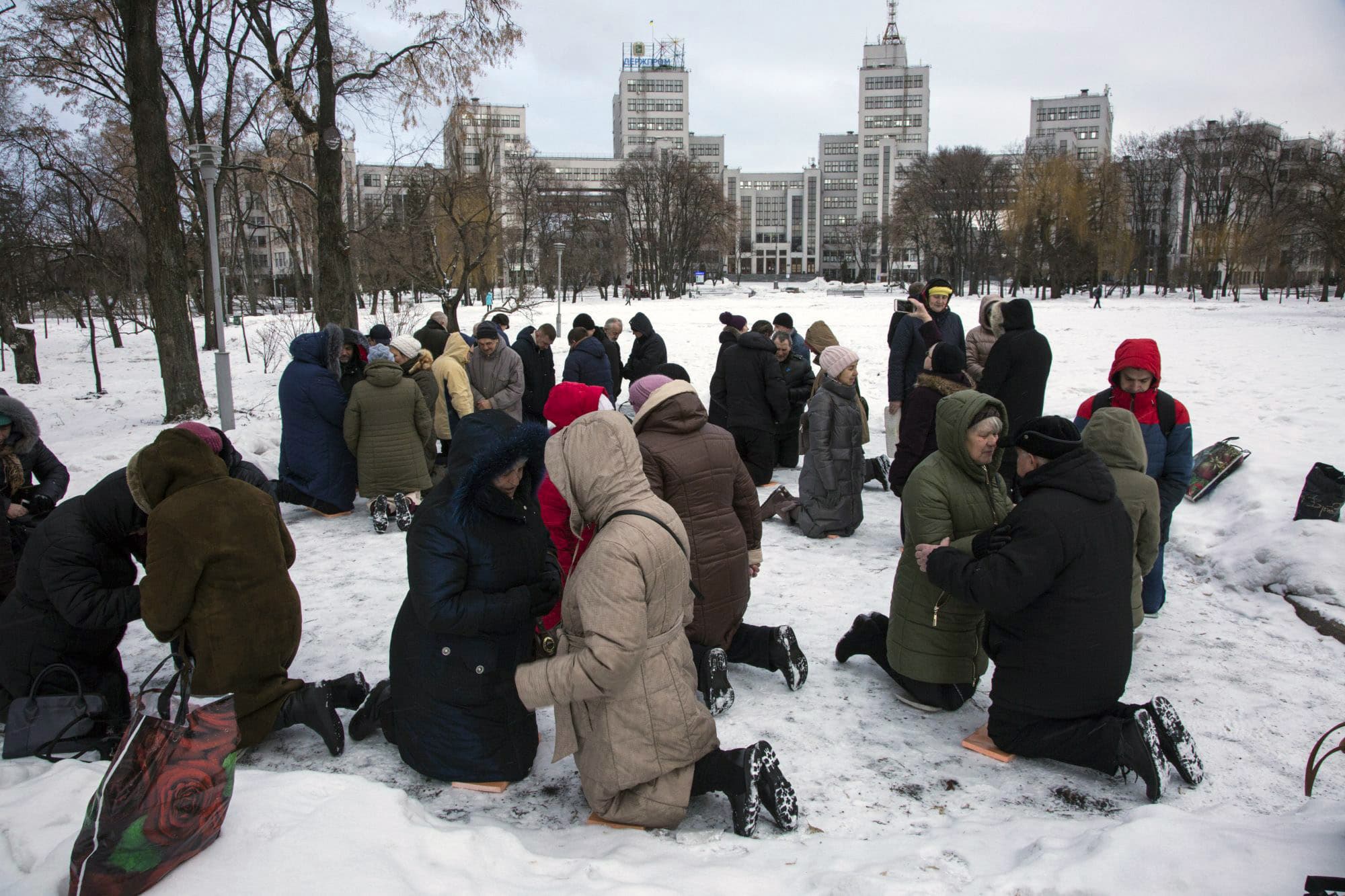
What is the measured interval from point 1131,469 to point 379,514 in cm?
599

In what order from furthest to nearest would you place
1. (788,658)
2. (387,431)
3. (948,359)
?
(387,431) < (948,359) < (788,658)

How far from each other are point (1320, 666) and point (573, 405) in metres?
4.44

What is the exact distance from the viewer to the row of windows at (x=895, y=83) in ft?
421

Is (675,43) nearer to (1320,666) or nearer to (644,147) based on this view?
(644,147)

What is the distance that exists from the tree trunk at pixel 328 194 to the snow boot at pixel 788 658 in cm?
1120

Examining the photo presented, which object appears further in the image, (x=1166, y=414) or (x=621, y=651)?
(x=1166, y=414)

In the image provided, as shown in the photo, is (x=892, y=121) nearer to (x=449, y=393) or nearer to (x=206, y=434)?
(x=449, y=393)

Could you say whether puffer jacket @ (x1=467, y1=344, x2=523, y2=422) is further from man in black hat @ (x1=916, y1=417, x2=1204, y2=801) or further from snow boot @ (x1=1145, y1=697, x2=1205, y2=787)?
snow boot @ (x1=1145, y1=697, x2=1205, y2=787)

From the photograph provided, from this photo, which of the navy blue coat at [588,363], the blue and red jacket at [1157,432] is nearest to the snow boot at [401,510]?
the navy blue coat at [588,363]

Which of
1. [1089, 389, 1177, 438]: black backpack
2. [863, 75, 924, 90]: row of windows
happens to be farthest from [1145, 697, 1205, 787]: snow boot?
[863, 75, 924, 90]: row of windows

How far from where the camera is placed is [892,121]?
12975 cm

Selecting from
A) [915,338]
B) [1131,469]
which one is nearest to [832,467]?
[915,338]

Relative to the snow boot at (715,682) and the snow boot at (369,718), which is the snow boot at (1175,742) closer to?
the snow boot at (715,682)

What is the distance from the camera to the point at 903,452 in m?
6.61
